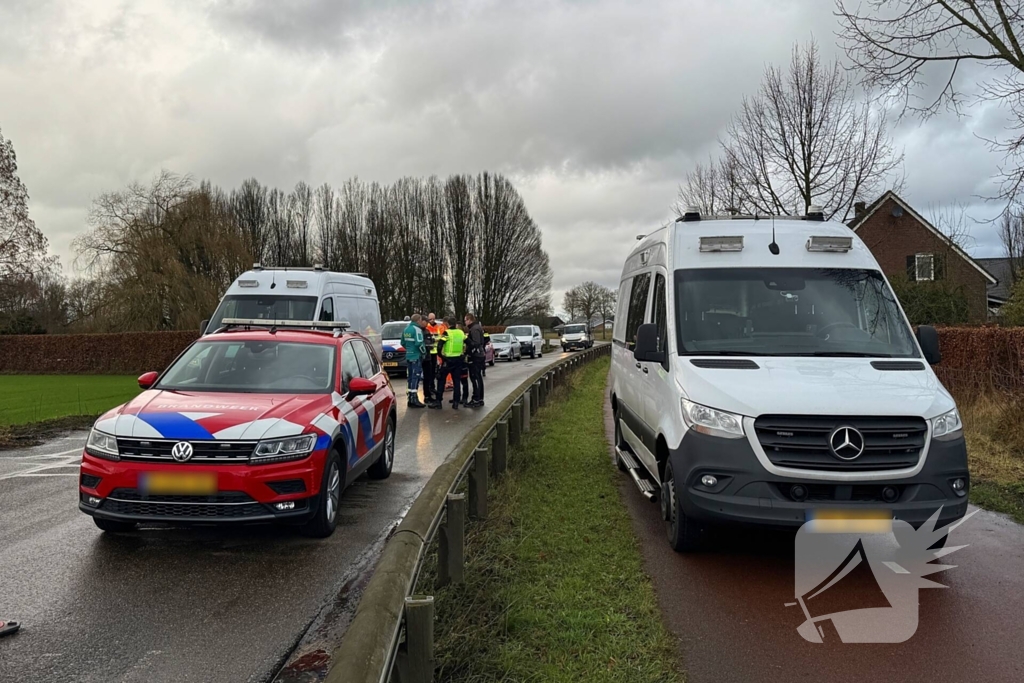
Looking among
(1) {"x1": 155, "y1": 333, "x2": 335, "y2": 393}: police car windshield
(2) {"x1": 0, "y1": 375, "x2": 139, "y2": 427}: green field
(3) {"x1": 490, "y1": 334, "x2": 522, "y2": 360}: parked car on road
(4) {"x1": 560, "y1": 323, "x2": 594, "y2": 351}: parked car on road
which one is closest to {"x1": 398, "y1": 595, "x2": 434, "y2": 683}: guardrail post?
(1) {"x1": 155, "y1": 333, "x2": 335, "y2": 393}: police car windshield

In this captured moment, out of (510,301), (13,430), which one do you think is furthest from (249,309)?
(510,301)

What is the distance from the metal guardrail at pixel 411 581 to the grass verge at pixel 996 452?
491 centimetres

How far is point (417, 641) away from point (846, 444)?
3049mm

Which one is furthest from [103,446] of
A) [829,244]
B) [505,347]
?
[505,347]

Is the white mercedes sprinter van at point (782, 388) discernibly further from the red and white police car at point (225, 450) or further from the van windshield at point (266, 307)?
the van windshield at point (266, 307)

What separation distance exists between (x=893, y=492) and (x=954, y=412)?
765mm

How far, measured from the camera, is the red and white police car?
5074 mm

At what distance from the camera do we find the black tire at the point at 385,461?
26.4 feet

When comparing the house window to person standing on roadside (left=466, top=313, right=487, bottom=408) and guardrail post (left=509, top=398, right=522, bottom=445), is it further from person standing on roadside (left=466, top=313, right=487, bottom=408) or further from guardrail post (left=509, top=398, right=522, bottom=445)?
guardrail post (left=509, top=398, right=522, bottom=445)

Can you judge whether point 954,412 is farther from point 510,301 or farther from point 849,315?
point 510,301

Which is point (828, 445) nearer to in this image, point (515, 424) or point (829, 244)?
point (829, 244)

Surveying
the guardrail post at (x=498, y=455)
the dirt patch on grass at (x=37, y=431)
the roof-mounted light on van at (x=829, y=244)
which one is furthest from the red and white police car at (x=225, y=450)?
the dirt patch on grass at (x=37, y=431)

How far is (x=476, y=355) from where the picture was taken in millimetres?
14938

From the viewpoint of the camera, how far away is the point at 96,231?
36625 mm
